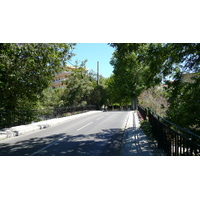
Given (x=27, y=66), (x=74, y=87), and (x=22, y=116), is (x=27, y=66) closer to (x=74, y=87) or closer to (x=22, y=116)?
(x=22, y=116)

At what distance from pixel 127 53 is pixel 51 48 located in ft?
15.2

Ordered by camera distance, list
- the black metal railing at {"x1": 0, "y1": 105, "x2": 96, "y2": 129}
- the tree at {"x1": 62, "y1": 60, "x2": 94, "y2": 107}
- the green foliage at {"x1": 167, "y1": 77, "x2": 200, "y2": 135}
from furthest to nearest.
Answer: the tree at {"x1": 62, "y1": 60, "x2": 94, "y2": 107} < the black metal railing at {"x1": 0, "y1": 105, "x2": 96, "y2": 129} < the green foliage at {"x1": 167, "y1": 77, "x2": 200, "y2": 135}

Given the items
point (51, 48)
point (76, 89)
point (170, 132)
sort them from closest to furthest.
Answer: point (170, 132) < point (51, 48) < point (76, 89)

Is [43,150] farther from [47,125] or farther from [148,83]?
[47,125]

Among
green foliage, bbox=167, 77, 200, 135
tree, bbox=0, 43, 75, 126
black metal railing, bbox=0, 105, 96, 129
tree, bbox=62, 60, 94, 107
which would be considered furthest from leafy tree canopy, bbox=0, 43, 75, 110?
tree, bbox=62, 60, 94, 107

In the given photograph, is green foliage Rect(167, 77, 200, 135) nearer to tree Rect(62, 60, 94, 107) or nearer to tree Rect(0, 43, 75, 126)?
tree Rect(0, 43, 75, 126)

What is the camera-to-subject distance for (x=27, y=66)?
10.5 m

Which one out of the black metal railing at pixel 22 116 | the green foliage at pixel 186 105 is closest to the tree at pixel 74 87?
the black metal railing at pixel 22 116

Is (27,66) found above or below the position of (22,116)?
above

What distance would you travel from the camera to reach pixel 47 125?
13516 millimetres

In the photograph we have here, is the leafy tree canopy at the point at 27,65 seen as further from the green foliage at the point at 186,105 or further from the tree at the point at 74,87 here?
the tree at the point at 74,87

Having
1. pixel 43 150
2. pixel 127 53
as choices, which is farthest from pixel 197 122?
pixel 43 150

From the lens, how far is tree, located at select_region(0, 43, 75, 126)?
9.67 meters

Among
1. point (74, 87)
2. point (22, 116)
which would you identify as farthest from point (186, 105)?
point (74, 87)
